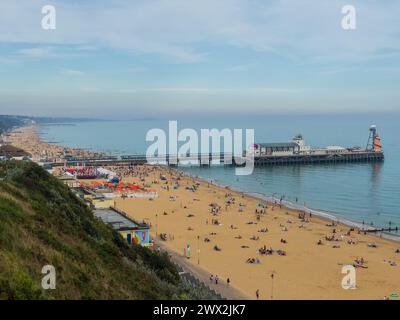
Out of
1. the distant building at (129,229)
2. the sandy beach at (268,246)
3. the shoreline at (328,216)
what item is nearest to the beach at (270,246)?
the sandy beach at (268,246)

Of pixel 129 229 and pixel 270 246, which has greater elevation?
pixel 129 229

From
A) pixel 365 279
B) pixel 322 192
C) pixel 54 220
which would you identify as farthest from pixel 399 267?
pixel 322 192

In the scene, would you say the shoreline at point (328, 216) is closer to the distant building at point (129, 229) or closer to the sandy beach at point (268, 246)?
the sandy beach at point (268, 246)

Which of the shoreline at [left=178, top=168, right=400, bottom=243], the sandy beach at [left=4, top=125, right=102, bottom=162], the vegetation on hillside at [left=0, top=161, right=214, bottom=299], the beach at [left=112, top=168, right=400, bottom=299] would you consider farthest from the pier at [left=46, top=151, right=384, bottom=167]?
the vegetation on hillside at [left=0, top=161, right=214, bottom=299]

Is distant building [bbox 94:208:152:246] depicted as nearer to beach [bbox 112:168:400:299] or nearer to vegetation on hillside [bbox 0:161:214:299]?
beach [bbox 112:168:400:299]

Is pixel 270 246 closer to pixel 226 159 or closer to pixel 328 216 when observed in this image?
pixel 328 216

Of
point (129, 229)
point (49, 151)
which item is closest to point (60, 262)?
point (129, 229)

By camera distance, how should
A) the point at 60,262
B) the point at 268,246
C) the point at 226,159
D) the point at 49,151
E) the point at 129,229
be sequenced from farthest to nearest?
1. the point at 49,151
2. the point at 226,159
3. the point at 268,246
4. the point at 129,229
5. the point at 60,262

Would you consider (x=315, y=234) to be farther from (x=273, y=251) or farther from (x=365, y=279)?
(x=365, y=279)
